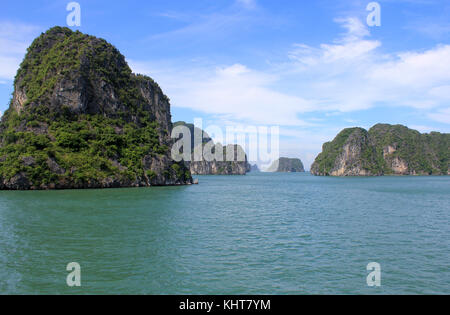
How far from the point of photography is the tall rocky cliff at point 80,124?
221 feet

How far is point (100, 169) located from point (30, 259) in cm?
5880

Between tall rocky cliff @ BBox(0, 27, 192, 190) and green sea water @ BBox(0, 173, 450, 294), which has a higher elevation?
tall rocky cliff @ BBox(0, 27, 192, 190)

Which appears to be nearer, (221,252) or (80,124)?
(221,252)

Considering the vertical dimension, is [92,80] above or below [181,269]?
above

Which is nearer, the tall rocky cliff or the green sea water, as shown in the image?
the green sea water

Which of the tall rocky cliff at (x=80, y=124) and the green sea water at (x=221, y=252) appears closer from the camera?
the green sea water at (x=221, y=252)

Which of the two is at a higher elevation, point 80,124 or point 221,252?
point 80,124

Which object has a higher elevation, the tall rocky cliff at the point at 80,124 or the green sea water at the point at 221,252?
the tall rocky cliff at the point at 80,124

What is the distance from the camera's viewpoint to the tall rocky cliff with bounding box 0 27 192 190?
221 ft

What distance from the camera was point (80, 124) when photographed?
83750 mm
